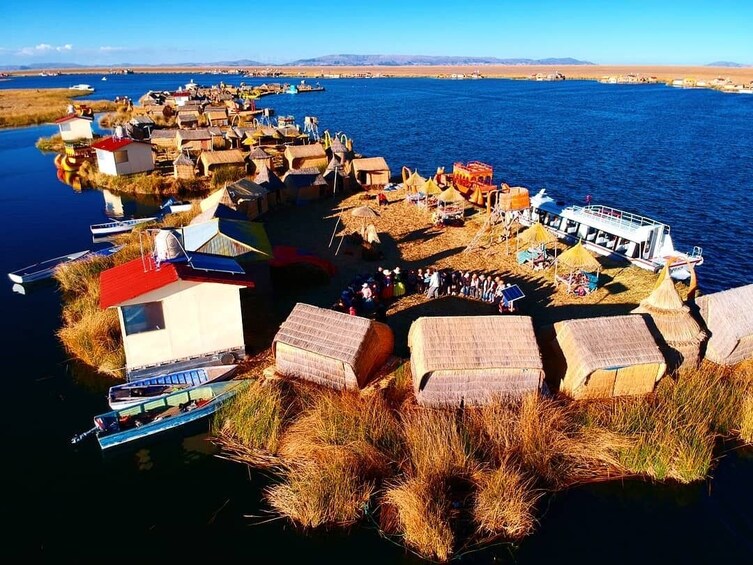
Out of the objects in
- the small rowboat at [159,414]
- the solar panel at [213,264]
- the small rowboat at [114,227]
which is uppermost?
the solar panel at [213,264]

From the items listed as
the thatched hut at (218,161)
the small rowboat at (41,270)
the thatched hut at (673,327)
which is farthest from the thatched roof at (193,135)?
the thatched hut at (673,327)

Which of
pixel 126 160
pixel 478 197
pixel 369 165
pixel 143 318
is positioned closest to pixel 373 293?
pixel 143 318

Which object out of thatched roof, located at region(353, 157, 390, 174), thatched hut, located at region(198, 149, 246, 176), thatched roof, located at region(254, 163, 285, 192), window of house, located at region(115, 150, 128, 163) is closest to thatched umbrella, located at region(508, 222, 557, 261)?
thatched roof, located at region(254, 163, 285, 192)

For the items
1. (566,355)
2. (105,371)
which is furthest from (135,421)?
(566,355)

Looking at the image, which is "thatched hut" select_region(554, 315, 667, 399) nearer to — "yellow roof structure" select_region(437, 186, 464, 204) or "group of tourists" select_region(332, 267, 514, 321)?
"group of tourists" select_region(332, 267, 514, 321)

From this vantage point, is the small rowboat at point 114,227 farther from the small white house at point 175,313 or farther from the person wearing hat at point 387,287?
the person wearing hat at point 387,287

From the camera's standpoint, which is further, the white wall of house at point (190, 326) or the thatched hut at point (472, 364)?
the white wall of house at point (190, 326)
